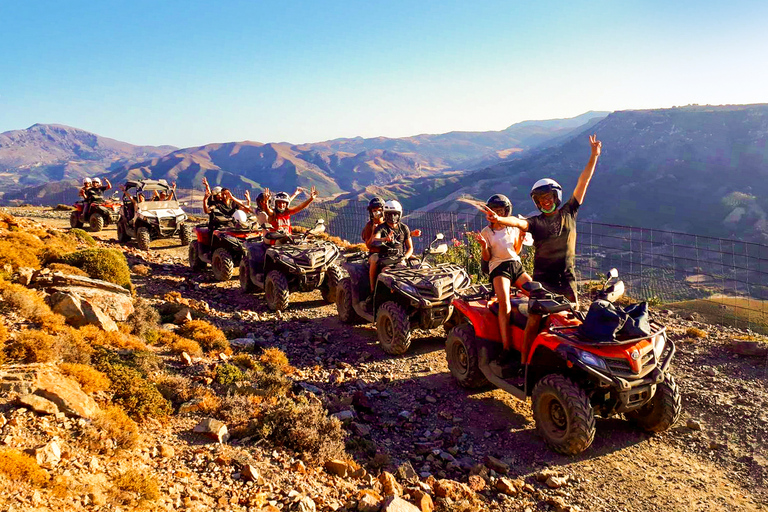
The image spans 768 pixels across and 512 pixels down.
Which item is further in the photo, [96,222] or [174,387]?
[96,222]

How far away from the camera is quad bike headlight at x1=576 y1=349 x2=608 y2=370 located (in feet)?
15.1

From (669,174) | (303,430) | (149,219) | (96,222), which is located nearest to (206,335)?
(303,430)

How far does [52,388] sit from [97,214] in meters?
18.4

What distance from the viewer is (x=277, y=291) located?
1013 centimetres

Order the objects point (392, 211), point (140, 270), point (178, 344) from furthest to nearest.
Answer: point (140, 270) → point (392, 211) → point (178, 344)

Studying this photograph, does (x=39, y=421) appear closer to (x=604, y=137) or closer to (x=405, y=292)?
(x=405, y=292)

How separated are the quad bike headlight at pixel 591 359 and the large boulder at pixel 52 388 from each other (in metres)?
4.39

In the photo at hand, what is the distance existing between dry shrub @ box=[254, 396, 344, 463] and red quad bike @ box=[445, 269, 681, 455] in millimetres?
2054

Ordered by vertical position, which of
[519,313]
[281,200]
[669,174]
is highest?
[281,200]

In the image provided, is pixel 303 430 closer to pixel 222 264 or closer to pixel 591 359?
pixel 591 359

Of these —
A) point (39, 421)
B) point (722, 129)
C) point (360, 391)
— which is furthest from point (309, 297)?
point (722, 129)

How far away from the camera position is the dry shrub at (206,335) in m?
7.72

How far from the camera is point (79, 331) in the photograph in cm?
648

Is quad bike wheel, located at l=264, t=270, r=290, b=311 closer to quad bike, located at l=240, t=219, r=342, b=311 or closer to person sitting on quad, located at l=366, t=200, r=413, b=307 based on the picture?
quad bike, located at l=240, t=219, r=342, b=311
